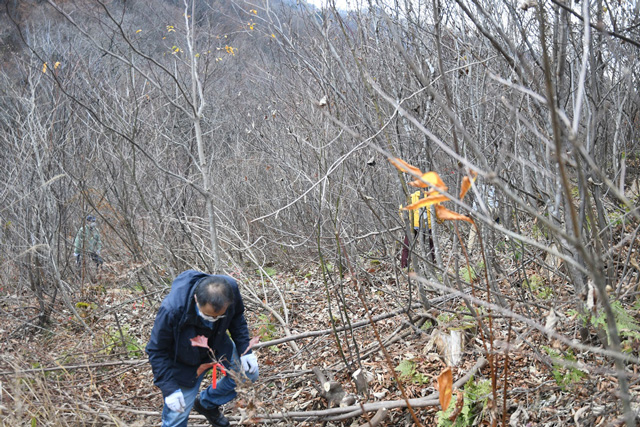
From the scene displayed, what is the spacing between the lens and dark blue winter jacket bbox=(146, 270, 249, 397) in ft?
10.6

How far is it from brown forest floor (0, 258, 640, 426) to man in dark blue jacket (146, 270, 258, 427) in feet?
0.75

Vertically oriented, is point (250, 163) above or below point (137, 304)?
above

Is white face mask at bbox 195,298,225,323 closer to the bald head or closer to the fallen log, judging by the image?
the bald head

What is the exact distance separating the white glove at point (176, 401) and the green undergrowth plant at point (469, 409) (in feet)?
5.83

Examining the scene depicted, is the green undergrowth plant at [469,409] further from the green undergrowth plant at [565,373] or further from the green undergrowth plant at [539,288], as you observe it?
the green undergrowth plant at [539,288]

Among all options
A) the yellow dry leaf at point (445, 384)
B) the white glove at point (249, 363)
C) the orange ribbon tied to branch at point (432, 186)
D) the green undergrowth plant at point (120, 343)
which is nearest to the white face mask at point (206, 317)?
the white glove at point (249, 363)

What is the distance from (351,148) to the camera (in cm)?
605

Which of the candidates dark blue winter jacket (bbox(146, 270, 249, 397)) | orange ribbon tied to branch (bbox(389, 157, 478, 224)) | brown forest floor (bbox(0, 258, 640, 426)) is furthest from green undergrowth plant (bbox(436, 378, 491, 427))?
orange ribbon tied to branch (bbox(389, 157, 478, 224))

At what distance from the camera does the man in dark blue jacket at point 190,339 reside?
10.4 feet

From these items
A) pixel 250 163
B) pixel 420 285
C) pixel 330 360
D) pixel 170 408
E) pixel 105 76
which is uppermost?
pixel 105 76

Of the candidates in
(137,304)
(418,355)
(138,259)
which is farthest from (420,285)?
(137,304)

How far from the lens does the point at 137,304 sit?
7.12m

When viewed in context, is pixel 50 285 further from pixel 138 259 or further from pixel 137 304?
pixel 138 259

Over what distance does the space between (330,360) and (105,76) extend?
579cm
